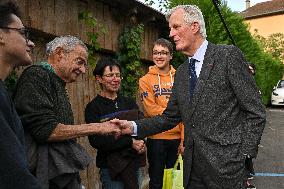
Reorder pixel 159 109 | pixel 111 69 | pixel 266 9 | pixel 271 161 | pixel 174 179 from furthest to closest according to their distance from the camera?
pixel 266 9, pixel 271 161, pixel 159 109, pixel 111 69, pixel 174 179

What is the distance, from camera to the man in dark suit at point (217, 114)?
2762 millimetres

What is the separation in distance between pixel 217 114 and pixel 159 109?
6.05 feet

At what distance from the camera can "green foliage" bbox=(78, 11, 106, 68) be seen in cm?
485

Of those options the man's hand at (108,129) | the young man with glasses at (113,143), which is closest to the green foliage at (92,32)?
the young man with glasses at (113,143)

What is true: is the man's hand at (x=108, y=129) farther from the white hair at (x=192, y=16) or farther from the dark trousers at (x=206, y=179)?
the white hair at (x=192, y=16)

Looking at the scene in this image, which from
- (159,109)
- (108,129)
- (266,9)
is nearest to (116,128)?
(108,129)

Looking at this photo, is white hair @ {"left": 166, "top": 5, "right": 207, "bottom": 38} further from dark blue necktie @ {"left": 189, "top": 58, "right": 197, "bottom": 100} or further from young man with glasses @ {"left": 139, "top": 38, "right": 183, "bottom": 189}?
young man with glasses @ {"left": 139, "top": 38, "right": 183, "bottom": 189}

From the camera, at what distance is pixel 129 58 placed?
6.12 metres

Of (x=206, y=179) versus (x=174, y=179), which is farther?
(x=174, y=179)

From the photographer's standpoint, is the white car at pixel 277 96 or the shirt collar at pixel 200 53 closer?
the shirt collar at pixel 200 53

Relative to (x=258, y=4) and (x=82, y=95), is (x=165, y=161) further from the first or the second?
(x=258, y=4)

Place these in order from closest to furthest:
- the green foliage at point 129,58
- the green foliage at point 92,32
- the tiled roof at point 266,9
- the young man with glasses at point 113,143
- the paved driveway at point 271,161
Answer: the young man with glasses at point 113,143
the green foliage at point 92,32
the green foliage at point 129,58
the paved driveway at point 271,161
the tiled roof at point 266,9

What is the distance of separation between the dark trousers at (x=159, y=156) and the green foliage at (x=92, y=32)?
4.34 feet

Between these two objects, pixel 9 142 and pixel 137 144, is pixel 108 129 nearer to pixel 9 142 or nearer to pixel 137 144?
pixel 137 144
